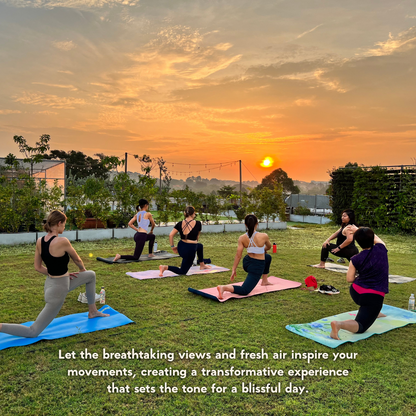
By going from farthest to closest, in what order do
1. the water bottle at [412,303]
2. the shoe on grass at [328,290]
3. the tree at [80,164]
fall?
the tree at [80,164] < the shoe on grass at [328,290] < the water bottle at [412,303]

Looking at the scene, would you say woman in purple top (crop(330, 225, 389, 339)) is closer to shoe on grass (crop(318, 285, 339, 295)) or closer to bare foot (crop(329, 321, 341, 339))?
bare foot (crop(329, 321, 341, 339))

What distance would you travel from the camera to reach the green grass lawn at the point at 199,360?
2.95 meters

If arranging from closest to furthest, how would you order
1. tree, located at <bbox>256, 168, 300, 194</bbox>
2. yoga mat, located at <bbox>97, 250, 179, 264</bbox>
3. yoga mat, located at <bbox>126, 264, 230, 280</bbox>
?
yoga mat, located at <bbox>126, 264, 230, 280</bbox>, yoga mat, located at <bbox>97, 250, 179, 264</bbox>, tree, located at <bbox>256, 168, 300, 194</bbox>

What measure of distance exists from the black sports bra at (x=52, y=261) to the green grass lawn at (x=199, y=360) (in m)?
0.84

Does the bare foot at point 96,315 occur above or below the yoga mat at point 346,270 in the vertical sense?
above

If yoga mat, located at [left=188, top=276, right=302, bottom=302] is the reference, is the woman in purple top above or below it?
above

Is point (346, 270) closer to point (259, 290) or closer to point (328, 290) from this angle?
point (328, 290)

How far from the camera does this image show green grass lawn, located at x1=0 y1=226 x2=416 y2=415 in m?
2.95

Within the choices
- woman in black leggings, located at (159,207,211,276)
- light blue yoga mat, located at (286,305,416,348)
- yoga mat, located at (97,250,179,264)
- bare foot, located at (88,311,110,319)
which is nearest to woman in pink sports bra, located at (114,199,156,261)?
yoga mat, located at (97,250,179,264)

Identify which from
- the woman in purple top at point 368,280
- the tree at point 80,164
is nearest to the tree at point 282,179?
the tree at point 80,164

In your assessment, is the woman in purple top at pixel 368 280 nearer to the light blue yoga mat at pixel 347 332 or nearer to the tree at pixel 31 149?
the light blue yoga mat at pixel 347 332

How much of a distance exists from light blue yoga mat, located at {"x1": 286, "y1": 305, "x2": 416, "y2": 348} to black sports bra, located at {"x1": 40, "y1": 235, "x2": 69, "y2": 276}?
3023mm

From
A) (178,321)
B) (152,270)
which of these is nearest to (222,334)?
(178,321)

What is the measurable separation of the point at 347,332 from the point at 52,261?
Result: 385cm
